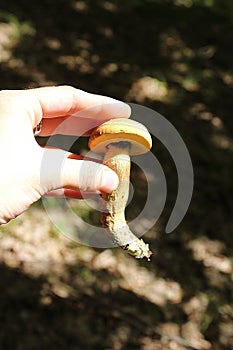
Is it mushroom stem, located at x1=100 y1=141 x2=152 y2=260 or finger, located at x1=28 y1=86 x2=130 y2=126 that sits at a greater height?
finger, located at x1=28 y1=86 x2=130 y2=126

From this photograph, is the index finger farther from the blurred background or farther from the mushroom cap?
the blurred background

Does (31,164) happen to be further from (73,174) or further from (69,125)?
(69,125)

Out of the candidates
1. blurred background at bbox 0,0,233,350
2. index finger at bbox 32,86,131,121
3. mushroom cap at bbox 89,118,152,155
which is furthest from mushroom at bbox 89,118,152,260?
blurred background at bbox 0,0,233,350

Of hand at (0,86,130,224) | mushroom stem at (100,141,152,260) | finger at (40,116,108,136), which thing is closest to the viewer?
hand at (0,86,130,224)

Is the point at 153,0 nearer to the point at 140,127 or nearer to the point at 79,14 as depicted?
the point at 79,14

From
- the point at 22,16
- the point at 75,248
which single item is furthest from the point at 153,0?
the point at 75,248

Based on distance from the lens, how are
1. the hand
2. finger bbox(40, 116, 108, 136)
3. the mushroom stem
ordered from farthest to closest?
finger bbox(40, 116, 108, 136) → the mushroom stem → the hand

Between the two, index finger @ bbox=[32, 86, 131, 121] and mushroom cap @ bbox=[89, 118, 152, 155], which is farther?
index finger @ bbox=[32, 86, 131, 121]

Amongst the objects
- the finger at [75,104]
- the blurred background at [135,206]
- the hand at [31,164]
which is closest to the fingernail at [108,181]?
the hand at [31,164]
